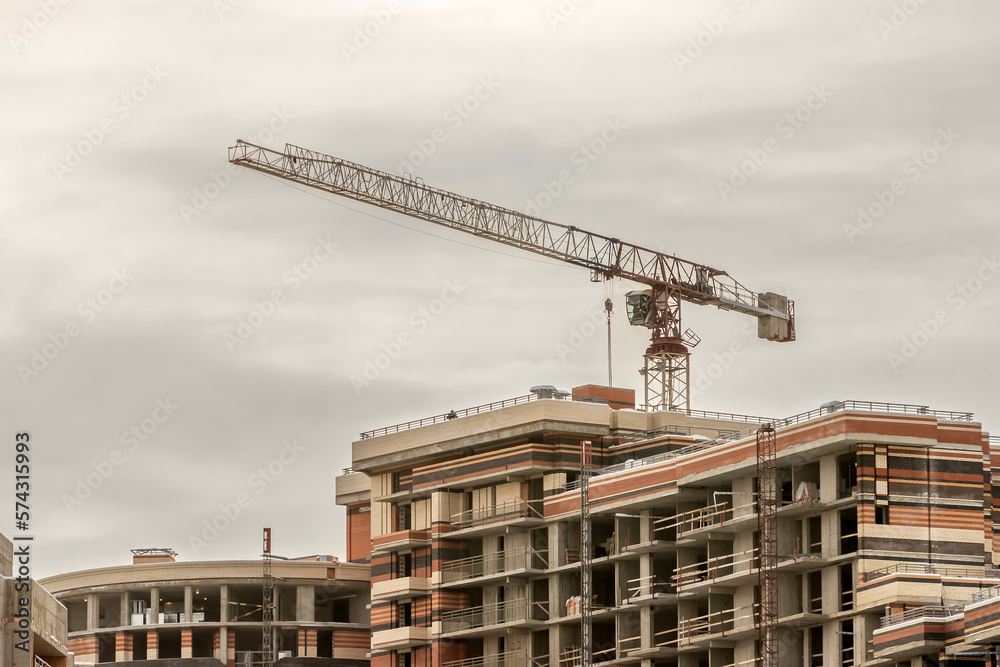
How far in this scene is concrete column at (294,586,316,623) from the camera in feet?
586

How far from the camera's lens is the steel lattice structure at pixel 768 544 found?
120750 mm

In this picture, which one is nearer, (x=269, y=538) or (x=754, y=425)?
(x=754, y=425)

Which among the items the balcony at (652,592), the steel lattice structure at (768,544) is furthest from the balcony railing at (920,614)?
the balcony at (652,592)

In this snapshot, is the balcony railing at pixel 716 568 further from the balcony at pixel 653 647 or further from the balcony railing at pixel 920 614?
the balcony railing at pixel 920 614

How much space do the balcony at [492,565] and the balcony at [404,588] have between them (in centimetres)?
210

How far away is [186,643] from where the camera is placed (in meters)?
176

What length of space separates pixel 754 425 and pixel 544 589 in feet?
61.4

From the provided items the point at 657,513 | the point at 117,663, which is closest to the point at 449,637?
the point at 657,513

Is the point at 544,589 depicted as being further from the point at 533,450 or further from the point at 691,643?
the point at 691,643

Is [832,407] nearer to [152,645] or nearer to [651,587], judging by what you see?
[651,587]

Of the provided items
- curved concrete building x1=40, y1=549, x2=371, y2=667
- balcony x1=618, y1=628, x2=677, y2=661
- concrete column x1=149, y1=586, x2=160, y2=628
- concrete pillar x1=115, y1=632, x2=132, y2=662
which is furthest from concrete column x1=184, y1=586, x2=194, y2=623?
balcony x1=618, y1=628, x2=677, y2=661

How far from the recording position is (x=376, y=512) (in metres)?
161

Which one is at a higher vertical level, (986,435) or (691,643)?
(986,435)

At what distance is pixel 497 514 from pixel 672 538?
17612 mm
